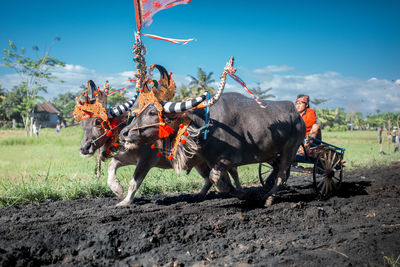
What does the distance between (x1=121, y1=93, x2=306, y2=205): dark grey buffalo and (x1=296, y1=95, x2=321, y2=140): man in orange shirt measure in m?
0.96

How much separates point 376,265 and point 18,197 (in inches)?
229

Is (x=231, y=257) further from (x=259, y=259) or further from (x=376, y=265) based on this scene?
(x=376, y=265)

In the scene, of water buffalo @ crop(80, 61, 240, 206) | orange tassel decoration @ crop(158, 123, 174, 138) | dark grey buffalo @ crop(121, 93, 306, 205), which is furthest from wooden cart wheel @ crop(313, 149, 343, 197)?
orange tassel decoration @ crop(158, 123, 174, 138)

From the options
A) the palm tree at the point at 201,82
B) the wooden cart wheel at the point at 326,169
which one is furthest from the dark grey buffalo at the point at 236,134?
the palm tree at the point at 201,82

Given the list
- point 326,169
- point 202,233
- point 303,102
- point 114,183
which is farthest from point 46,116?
point 202,233

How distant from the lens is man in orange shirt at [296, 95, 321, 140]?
25.1 feet

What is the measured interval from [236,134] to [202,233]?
1.95 metres

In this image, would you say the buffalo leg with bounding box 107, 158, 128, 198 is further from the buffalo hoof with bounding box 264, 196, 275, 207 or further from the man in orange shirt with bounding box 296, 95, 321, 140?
the man in orange shirt with bounding box 296, 95, 321, 140

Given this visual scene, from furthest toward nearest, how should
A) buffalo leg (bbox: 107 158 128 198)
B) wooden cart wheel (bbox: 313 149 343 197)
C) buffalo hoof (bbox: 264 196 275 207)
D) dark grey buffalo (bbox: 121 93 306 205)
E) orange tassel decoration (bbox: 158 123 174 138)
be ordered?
1. wooden cart wheel (bbox: 313 149 343 197)
2. buffalo leg (bbox: 107 158 128 198)
3. buffalo hoof (bbox: 264 196 275 207)
4. dark grey buffalo (bbox: 121 93 306 205)
5. orange tassel decoration (bbox: 158 123 174 138)

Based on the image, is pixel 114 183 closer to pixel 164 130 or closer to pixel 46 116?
pixel 164 130

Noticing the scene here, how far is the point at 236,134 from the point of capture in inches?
229

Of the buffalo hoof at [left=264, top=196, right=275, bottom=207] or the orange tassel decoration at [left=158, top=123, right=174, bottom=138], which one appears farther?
the buffalo hoof at [left=264, top=196, right=275, bottom=207]

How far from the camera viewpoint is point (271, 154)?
21.2 ft

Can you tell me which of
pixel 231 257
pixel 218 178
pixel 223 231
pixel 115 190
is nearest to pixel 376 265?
pixel 231 257
